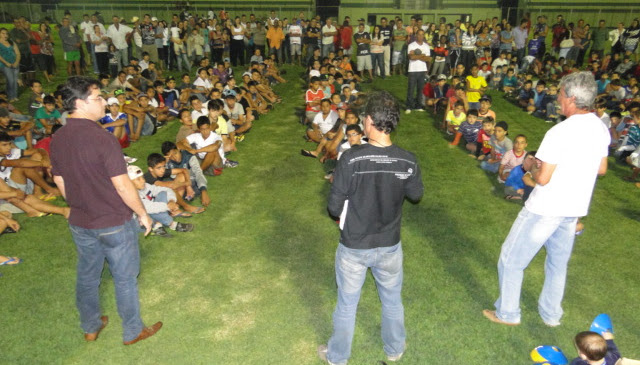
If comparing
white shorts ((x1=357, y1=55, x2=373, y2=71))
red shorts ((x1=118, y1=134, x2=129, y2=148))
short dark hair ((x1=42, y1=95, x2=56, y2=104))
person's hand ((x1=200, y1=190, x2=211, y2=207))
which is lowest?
person's hand ((x1=200, y1=190, x2=211, y2=207))

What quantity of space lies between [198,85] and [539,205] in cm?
1035

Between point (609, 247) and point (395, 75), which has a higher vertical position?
point (395, 75)

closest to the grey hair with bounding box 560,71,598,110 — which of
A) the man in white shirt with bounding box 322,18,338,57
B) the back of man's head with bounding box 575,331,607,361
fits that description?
the back of man's head with bounding box 575,331,607,361

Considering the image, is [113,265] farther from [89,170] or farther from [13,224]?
[13,224]

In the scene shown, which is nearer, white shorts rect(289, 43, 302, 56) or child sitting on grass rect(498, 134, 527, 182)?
child sitting on grass rect(498, 134, 527, 182)

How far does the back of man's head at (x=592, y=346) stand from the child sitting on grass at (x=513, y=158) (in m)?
4.41

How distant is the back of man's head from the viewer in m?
3.33

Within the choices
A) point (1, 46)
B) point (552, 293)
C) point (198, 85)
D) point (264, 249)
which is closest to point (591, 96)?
point (552, 293)

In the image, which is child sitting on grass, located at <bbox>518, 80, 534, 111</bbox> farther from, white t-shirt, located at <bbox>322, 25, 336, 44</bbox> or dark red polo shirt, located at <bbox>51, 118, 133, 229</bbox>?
dark red polo shirt, located at <bbox>51, 118, 133, 229</bbox>

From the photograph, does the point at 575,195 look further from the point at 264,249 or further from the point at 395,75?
the point at 395,75

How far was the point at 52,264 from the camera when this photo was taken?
5.33 metres

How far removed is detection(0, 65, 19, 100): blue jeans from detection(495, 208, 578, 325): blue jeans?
13.2 meters

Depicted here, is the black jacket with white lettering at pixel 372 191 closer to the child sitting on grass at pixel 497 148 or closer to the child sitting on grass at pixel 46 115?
the child sitting on grass at pixel 497 148

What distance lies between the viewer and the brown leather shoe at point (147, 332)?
158 inches
